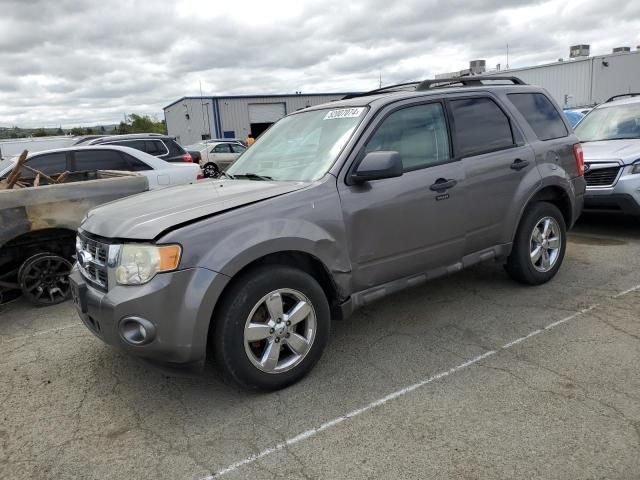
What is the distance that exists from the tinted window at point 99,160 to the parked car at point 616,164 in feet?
21.7

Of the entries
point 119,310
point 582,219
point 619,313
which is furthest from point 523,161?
point 582,219

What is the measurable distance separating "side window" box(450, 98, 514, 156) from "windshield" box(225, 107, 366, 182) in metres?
0.91

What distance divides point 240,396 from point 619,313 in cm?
318

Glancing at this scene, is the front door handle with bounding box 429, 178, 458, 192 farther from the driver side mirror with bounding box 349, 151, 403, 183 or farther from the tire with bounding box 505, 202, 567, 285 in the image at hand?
the tire with bounding box 505, 202, 567, 285

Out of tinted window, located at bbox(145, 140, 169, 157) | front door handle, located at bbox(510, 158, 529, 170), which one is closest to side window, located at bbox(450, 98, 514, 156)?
front door handle, located at bbox(510, 158, 529, 170)

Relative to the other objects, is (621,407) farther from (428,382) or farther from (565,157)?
(565,157)

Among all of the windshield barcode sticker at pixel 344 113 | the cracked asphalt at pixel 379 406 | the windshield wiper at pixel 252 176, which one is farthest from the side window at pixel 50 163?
the windshield barcode sticker at pixel 344 113

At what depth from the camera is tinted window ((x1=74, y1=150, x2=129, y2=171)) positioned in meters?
7.81

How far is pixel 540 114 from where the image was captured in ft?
16.6

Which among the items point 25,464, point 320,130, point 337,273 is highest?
point 320,130

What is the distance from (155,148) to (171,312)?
30.7ft

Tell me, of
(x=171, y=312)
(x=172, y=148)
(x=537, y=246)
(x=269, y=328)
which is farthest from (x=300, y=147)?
(x=172, y=148)

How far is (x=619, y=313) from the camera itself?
4.34 m

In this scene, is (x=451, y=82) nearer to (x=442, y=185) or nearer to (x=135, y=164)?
(x=442, y=185)
